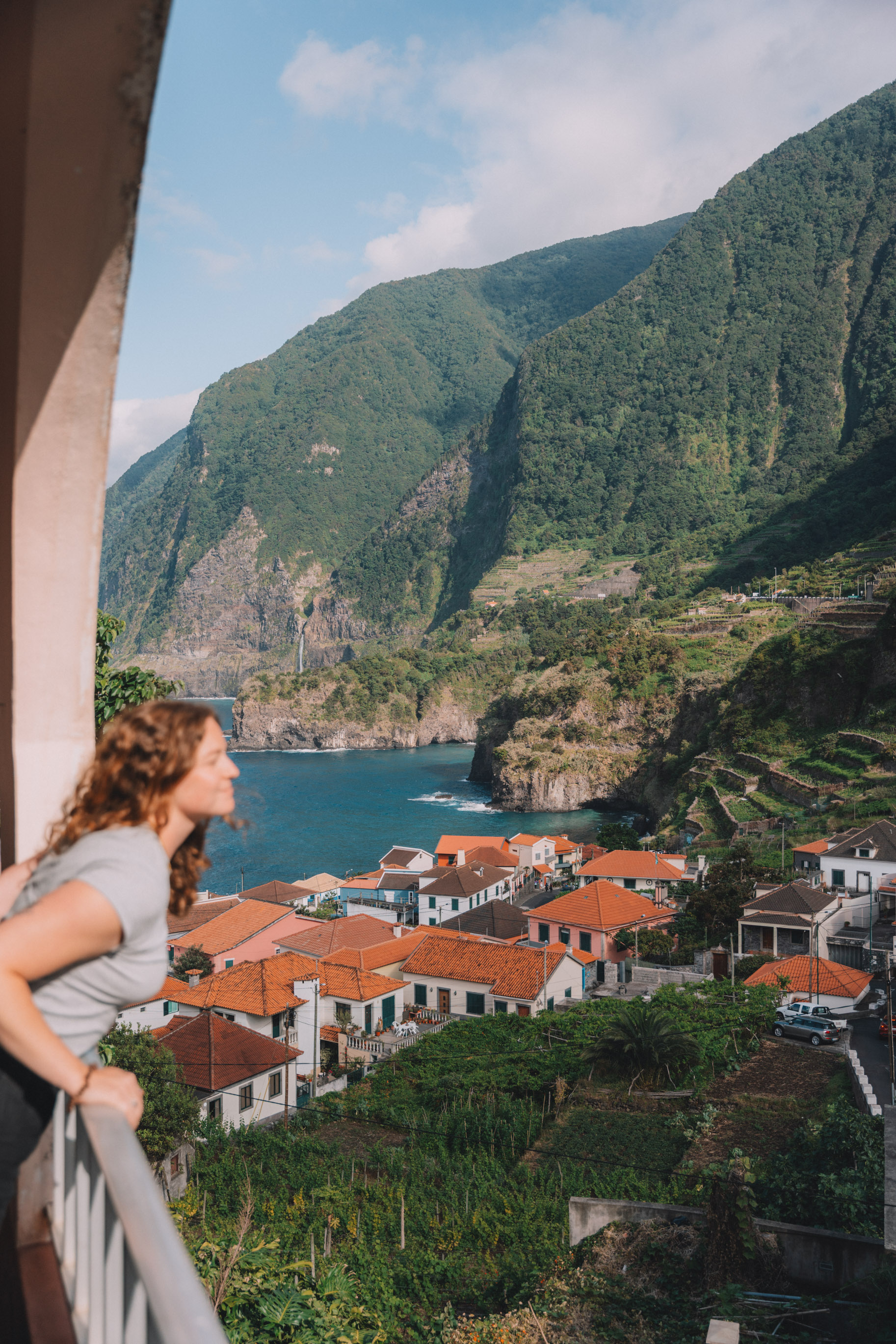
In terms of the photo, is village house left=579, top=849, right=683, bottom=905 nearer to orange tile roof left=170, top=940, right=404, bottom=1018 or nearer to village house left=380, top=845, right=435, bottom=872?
village house left=380, top=845, right=435, bottom=872

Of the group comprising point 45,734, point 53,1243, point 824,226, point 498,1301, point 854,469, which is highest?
point 824,226

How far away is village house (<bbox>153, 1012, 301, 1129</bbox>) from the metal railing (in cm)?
1333

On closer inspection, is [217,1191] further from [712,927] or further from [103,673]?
[712,927]

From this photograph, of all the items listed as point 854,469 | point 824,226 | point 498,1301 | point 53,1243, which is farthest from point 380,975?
point 824,226

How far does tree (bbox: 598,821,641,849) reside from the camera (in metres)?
38.0

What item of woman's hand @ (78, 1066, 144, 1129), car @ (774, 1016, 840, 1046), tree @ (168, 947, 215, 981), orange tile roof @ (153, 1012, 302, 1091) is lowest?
tree @ (168, 947, 215, 981)

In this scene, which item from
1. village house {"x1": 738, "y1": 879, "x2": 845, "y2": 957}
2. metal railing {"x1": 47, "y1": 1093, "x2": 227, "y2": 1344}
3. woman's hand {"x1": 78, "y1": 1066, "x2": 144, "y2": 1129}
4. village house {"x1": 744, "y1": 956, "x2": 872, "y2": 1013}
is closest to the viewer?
metal railing {"x1": 47, "y1": 1093, "x2": 227, "y2": 1344}

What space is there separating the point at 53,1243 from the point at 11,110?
73.4 inches

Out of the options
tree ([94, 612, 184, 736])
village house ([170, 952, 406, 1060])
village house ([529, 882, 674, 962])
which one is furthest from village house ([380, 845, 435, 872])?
tree ([94, 612, 184, 736])

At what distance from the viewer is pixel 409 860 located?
119ft

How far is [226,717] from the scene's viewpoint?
100 m

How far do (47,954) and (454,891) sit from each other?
32030 millimetres

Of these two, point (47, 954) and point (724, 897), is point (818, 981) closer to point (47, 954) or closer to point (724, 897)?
point (724, 897)

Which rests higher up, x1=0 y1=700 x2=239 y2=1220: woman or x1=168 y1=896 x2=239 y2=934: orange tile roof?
x1=0 y1=700 x2=239 y2=1220: woman
